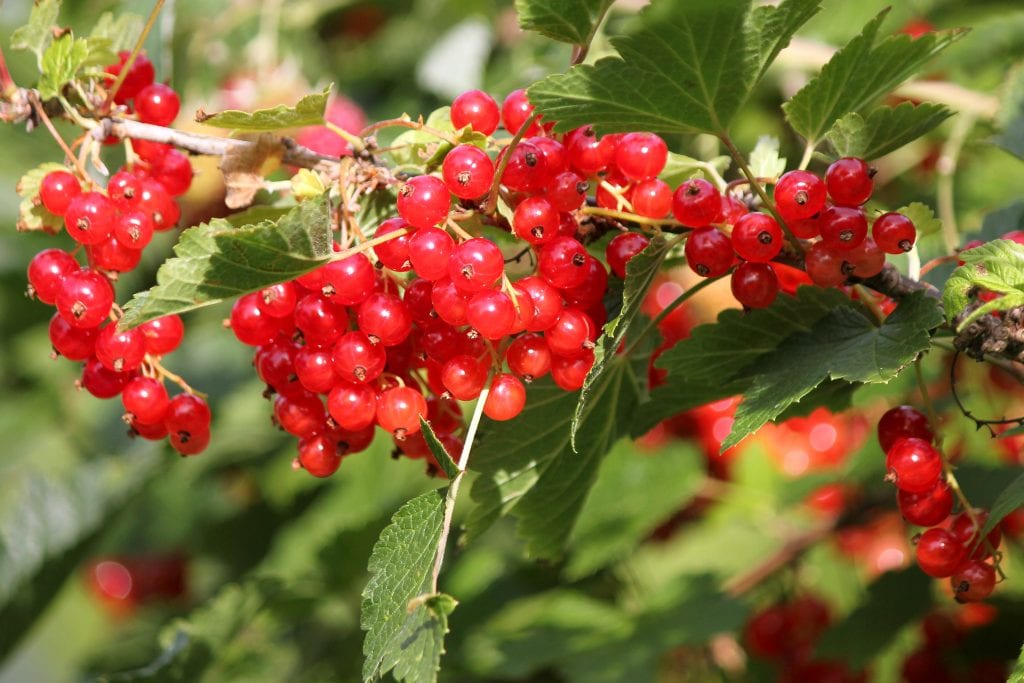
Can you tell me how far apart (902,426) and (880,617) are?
821mm

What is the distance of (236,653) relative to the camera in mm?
1908

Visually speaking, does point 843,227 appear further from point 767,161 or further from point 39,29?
point 39,29

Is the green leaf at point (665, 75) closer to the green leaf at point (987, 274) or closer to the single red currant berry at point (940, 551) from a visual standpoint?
the green leaf at point (987, 274)

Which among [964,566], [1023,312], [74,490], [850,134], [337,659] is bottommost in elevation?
[337,659]

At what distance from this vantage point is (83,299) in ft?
→ 3.38

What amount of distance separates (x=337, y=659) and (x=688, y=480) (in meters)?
0.75

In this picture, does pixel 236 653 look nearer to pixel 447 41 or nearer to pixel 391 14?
pixel 447 41

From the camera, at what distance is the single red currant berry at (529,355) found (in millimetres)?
1004

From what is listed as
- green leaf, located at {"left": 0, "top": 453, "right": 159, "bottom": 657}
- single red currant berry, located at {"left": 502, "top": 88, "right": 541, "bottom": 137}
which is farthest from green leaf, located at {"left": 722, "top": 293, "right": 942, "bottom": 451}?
green leaf, located at {"left": 0, "top": 453, "right": 159, "bottom": 657}

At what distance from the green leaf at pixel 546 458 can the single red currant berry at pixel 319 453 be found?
148 mm

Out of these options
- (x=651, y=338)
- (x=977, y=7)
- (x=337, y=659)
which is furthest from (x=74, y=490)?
(x=977, y=7)

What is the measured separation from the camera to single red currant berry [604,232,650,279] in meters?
1.03

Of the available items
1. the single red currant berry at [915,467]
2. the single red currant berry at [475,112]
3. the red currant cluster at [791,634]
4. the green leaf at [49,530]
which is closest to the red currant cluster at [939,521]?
the single red currant berry at [915,467]

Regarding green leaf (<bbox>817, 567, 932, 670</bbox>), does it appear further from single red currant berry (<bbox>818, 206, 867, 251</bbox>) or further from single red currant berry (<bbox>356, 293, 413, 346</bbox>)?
single red currant berry (<bbox>356, 293, 413, 346</bbox>)
